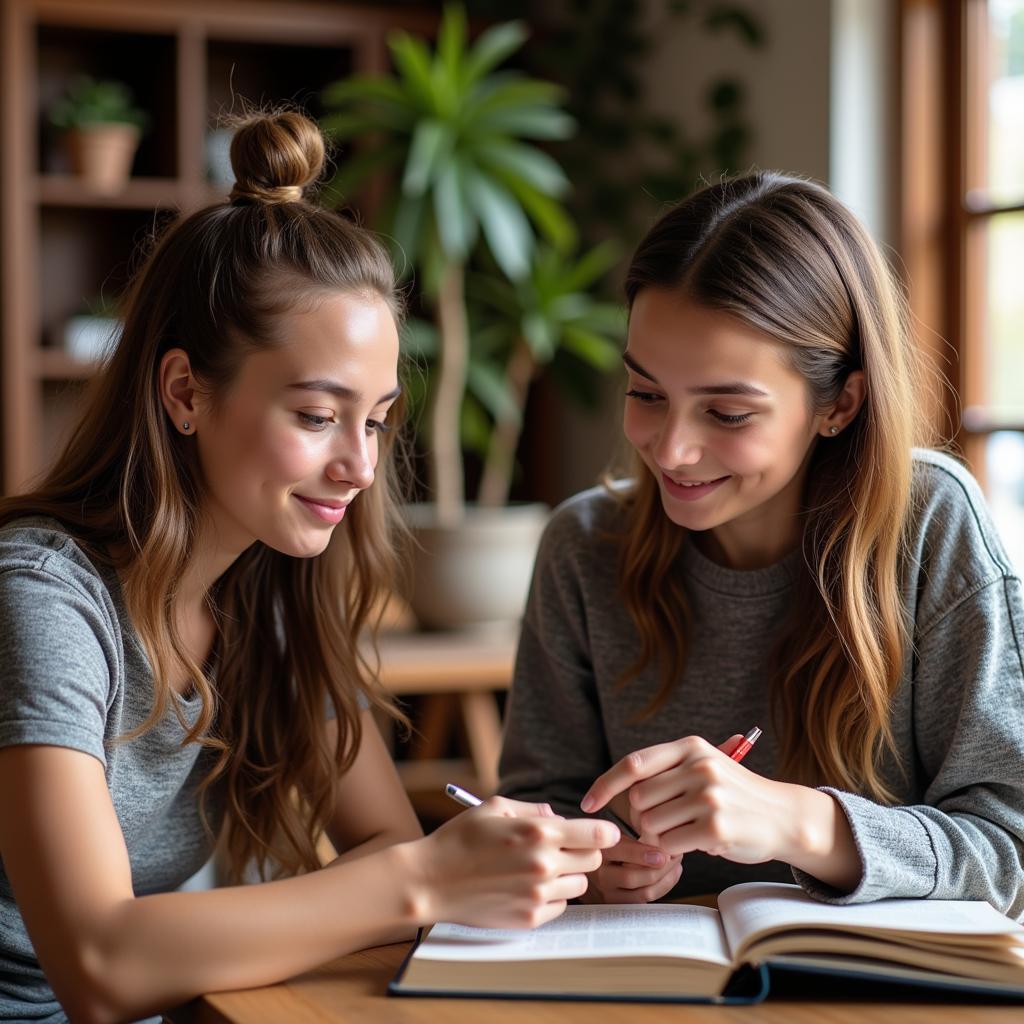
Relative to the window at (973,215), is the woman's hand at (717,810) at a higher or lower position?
lower

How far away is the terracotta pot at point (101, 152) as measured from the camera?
3.68 meters

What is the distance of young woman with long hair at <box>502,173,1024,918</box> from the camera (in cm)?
125

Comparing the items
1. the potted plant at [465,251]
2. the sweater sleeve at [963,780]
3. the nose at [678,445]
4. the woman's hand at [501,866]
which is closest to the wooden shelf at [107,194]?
the potted plant at [465,251]

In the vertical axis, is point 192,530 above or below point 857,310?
below

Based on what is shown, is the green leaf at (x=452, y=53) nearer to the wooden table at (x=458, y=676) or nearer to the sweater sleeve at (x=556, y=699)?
the wooden table at (x=458, y=676)

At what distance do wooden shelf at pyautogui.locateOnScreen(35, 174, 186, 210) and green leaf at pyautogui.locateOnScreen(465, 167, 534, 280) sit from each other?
83cm

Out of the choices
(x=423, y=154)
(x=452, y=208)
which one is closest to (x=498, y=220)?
(x=452, y=208)

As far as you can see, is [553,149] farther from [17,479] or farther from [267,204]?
[267,204]

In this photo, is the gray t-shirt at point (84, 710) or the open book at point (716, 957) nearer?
the open book at point (716, 957)

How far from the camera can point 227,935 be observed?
103 cm

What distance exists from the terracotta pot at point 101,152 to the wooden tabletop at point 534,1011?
307cm

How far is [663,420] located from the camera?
1.37 m

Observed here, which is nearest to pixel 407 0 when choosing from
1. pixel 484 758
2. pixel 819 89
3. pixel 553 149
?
pixel 553 149

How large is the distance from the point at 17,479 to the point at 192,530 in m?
2.48
